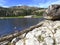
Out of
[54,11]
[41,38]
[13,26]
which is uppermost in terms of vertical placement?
[54,11]

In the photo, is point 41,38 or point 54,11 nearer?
point 41,38

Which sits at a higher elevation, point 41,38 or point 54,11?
point 54,11

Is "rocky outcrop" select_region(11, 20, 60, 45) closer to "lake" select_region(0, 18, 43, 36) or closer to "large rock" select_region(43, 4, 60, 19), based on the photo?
"large rock" select_region(43, 4, 60, 19)

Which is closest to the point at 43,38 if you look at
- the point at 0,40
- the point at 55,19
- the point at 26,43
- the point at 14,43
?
the point at 26,43

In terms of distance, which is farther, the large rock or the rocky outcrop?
the large rock

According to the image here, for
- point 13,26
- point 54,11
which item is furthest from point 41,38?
point 13,26

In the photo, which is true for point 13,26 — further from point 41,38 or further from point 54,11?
point 41,38

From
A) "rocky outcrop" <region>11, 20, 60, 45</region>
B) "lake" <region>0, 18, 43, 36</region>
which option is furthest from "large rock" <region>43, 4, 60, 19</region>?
"lake" <region>0, 18, 43, 36</region>

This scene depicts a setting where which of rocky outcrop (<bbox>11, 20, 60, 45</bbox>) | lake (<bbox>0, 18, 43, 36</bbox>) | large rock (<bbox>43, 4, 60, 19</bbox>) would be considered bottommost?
lake (<bbox>0, 18, 43, 36</bbox>)

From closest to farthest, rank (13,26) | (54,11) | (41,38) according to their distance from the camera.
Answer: (41,38) → (54,11) → (13,26)

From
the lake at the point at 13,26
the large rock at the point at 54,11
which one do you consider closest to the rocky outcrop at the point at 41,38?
the large rock at the point at 54,11

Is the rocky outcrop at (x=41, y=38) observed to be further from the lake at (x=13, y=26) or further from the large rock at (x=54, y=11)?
the lake at (x=13, y=26)

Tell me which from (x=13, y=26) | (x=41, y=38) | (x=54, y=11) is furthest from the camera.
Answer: (x=13, y=26)

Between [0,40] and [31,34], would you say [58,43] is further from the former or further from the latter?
[0,40]
